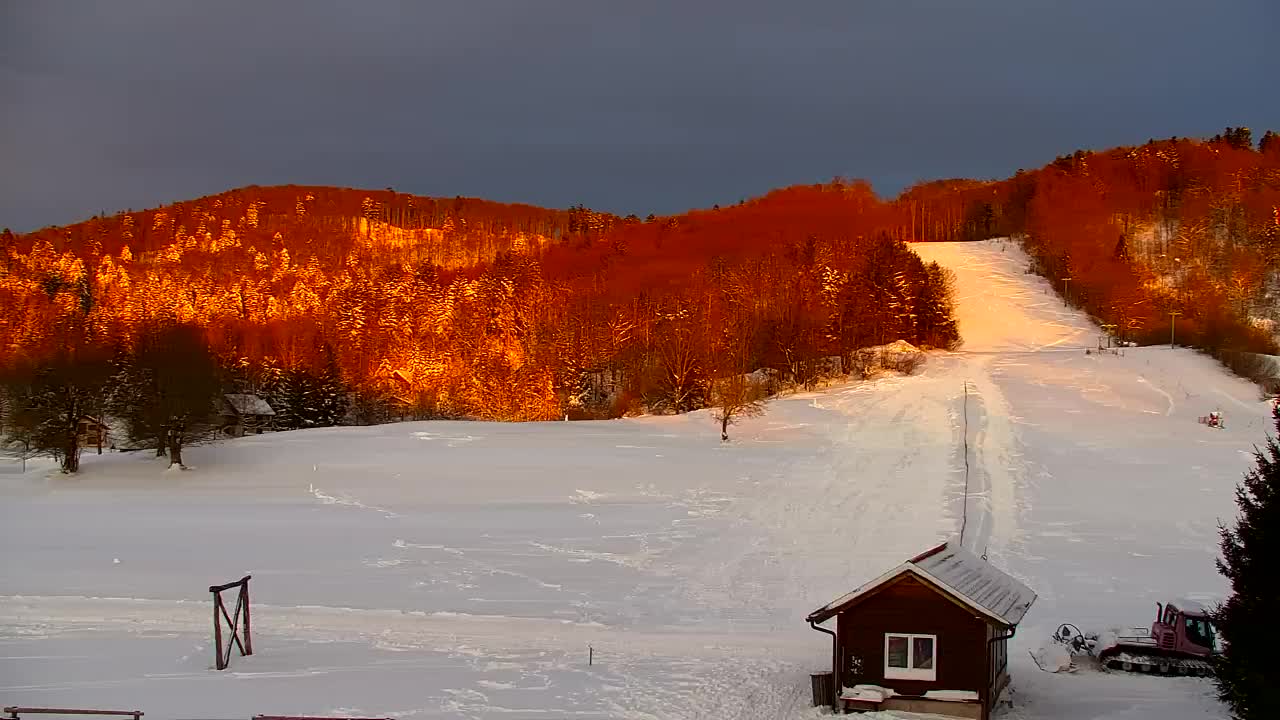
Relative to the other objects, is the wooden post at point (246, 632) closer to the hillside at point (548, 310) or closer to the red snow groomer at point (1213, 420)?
the hillside at point (548, 310)

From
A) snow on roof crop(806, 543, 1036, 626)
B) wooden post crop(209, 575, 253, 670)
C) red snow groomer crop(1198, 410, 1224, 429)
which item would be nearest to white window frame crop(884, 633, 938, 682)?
snow on roof crop(806, 543, 1036, 626)

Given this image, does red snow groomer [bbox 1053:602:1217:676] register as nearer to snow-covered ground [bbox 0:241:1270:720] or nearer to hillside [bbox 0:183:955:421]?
snow-covered ground [bbox 0:241:1270:720]

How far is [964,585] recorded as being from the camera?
54.4 feet

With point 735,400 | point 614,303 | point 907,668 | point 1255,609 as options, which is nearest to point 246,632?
point 907,668

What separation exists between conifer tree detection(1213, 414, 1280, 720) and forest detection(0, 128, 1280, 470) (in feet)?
113

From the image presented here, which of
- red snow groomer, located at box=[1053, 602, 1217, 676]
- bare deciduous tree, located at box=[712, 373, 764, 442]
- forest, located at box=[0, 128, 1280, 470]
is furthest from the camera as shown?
forest, located at box=[0, 128, 1280, 470]

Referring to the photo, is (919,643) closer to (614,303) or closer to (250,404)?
(614,303)

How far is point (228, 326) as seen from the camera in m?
110

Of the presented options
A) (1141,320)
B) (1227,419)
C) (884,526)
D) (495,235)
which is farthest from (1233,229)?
(495,235)

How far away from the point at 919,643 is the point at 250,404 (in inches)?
2990

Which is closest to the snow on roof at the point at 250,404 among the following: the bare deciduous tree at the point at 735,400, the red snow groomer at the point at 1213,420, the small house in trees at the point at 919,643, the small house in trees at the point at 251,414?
the small house in trees at the point at 251,414

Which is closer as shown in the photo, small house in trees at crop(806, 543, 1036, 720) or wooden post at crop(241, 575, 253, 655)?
small house in trees at crop(806, 543, 1036, 720)

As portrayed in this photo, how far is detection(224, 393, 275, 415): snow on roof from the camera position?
3142 inches

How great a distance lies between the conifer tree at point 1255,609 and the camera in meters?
10.5
